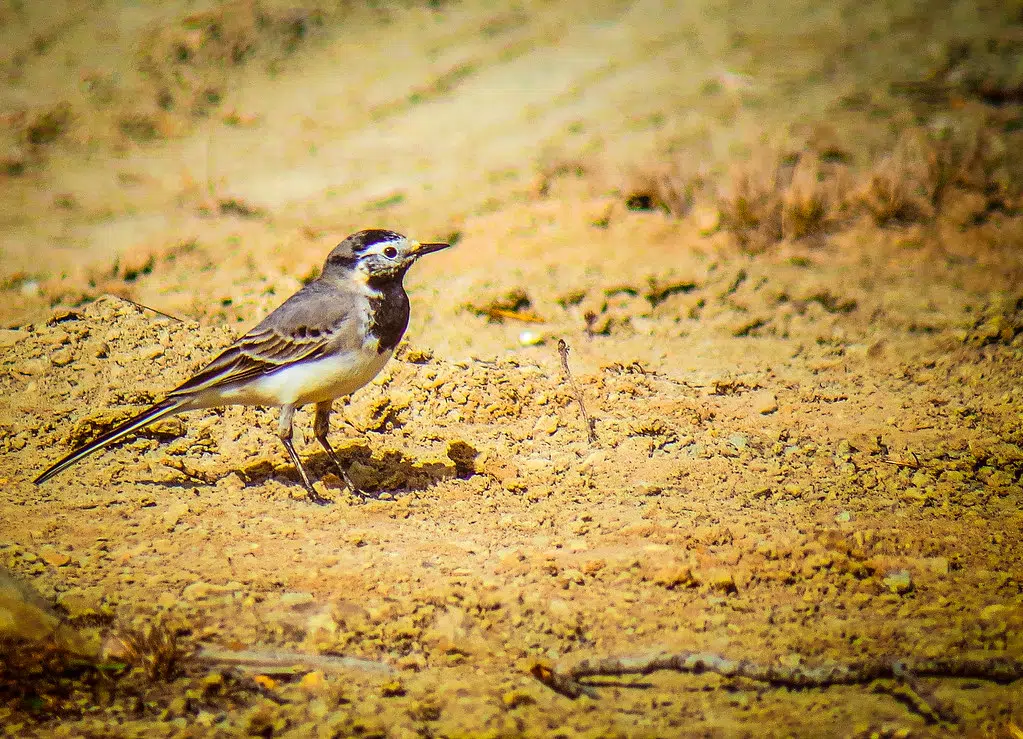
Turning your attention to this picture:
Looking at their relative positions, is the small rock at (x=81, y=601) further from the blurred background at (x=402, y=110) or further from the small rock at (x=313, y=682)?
the blurred background at (x=402, y=110)

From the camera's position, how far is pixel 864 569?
4574 mm

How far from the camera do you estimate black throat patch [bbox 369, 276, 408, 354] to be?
5695 millimetres

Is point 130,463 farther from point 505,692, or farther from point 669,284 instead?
point 669,284

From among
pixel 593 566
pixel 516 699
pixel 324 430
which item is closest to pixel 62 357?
pixel 324 430

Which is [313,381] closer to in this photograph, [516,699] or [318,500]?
[318,500]

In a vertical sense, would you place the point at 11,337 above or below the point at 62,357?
above

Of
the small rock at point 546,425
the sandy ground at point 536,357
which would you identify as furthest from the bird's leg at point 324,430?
the small rock at point 546,425

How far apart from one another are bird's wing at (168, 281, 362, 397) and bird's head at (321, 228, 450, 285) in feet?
0.61

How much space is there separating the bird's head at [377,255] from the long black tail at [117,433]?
4.26 ft

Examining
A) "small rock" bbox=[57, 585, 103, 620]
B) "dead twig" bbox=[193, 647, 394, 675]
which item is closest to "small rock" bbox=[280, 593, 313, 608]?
"dead twig" bbox=[193, 647, 394, 675]

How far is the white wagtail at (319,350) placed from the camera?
554 centimetres

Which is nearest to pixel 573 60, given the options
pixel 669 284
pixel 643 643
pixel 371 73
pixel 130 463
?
pixel 371 73

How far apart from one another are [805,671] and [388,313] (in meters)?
3.14

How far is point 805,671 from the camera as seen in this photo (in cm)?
381
